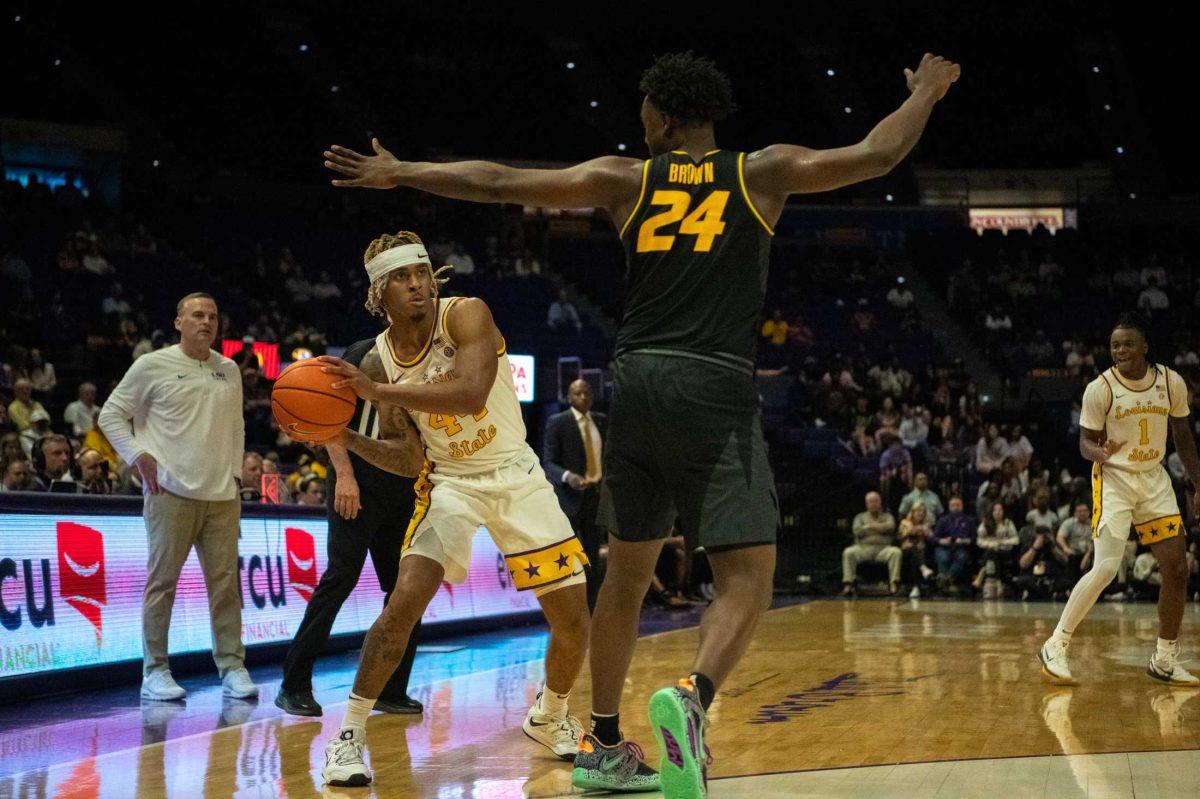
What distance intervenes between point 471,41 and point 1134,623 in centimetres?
2331

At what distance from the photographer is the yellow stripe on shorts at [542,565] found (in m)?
4.80

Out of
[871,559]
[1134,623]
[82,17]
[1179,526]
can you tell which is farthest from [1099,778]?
[82,17]

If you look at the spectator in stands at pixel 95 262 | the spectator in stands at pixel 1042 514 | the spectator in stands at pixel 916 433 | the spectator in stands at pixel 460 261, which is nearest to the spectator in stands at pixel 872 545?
the spectator in stands at pixel 1042 514

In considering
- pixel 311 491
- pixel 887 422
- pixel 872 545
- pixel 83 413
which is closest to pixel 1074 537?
pixel 872 545

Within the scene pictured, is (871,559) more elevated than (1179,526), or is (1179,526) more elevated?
(1179,526)

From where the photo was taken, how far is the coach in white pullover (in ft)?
22.5

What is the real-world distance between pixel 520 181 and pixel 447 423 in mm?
1382

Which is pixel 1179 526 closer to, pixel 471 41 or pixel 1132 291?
pixel 1132 291

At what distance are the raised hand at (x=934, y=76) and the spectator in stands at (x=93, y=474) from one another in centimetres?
795

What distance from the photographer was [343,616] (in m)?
9.38

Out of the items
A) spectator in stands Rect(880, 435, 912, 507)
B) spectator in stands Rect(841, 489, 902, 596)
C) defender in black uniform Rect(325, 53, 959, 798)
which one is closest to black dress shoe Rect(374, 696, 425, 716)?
defender in black uniform Rect(325, 53, 959, 798)

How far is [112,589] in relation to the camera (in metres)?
7.42

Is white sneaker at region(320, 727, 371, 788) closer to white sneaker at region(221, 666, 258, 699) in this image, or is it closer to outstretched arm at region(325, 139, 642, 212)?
outstretched arm at region(325, 139, 642, 212)

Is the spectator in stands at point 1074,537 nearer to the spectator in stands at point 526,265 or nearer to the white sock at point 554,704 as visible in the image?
the white sock at point 554,704
